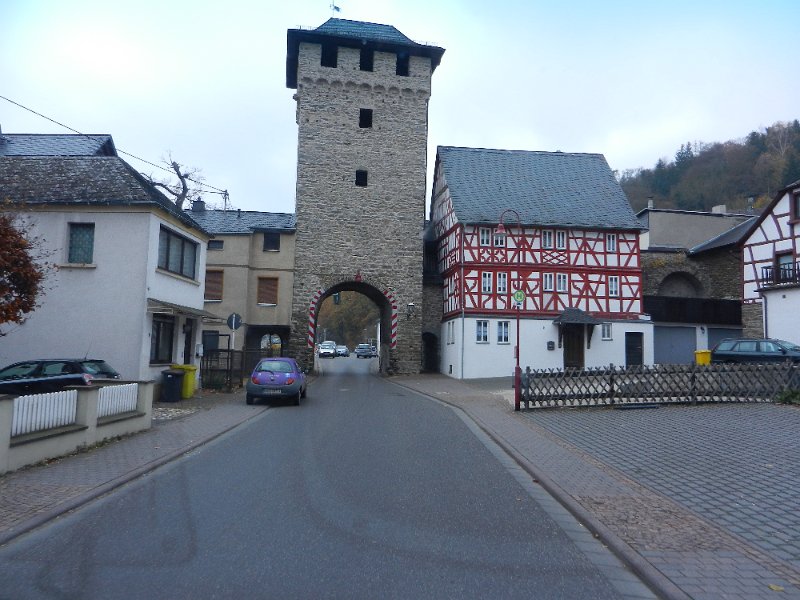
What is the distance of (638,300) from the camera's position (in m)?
35.5

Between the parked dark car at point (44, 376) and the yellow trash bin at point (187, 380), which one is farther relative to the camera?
the yellow trash bin at point (187, 380)

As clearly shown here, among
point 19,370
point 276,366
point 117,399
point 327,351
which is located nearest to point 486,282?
point 276,366

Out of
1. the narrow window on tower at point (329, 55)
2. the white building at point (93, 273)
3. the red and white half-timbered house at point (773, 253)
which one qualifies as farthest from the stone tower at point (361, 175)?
the white building at point (93, 273)

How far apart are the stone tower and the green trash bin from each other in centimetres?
1631

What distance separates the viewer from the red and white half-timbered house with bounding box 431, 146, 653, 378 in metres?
33.5

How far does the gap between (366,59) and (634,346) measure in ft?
72.6

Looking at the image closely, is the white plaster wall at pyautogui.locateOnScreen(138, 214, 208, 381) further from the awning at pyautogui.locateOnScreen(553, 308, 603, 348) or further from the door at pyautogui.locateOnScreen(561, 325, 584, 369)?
the door at pyautogui.locateOnScreen(561, 325, 584, 369)

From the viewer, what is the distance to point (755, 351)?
2459 cm

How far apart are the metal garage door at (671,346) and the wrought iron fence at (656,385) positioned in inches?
788

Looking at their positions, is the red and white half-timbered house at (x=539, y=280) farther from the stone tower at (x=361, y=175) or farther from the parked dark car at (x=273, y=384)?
the parked dark car at (x=273, y=384)

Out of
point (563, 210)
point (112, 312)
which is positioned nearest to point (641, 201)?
point (563, 210)

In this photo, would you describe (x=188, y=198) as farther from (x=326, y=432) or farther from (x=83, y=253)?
(x=326, y=432)

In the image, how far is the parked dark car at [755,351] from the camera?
23797mm

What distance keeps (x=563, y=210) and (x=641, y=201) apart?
1500 inches
